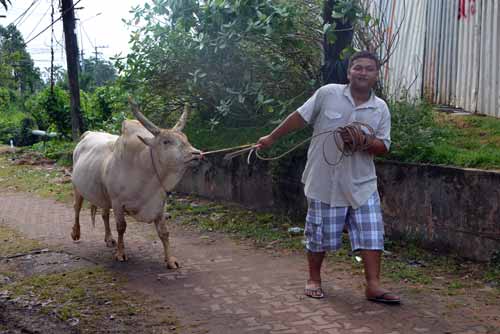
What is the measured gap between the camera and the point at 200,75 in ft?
29.6

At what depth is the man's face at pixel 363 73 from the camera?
15.1ft


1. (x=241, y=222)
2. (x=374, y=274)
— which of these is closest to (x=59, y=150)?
(x=241, y=222)

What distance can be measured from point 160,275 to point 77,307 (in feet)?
3.40

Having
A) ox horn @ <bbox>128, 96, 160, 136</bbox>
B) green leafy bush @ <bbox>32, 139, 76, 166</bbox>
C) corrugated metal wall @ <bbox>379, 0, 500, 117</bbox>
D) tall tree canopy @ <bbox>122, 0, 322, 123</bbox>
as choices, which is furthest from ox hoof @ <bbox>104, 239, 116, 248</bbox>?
green leafy bush @ <bbox>32, 139, 76, 166</bbox>

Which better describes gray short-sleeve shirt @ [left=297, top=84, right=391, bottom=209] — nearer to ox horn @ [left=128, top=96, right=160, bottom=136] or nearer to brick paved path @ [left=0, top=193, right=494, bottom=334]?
brick paved path @ [left=0, top=193, right=494, bottom=334]

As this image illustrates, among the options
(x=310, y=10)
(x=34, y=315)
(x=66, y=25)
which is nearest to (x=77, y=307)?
(x=34, y=315)

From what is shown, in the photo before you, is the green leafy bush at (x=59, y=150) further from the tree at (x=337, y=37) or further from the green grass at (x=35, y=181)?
the tree at (x=337, y=37)

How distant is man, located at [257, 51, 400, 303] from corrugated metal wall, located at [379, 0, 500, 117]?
3.39 m

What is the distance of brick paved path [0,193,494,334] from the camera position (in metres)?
4.40

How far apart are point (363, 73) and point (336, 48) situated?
2997 mm

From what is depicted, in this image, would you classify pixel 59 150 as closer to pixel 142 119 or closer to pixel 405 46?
pixel 405 46

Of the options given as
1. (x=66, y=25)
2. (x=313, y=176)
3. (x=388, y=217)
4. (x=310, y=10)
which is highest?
(x=66, y=25)

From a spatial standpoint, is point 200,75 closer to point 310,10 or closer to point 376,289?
point 310,10

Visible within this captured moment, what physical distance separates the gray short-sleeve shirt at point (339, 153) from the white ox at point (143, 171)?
136 centimetres
